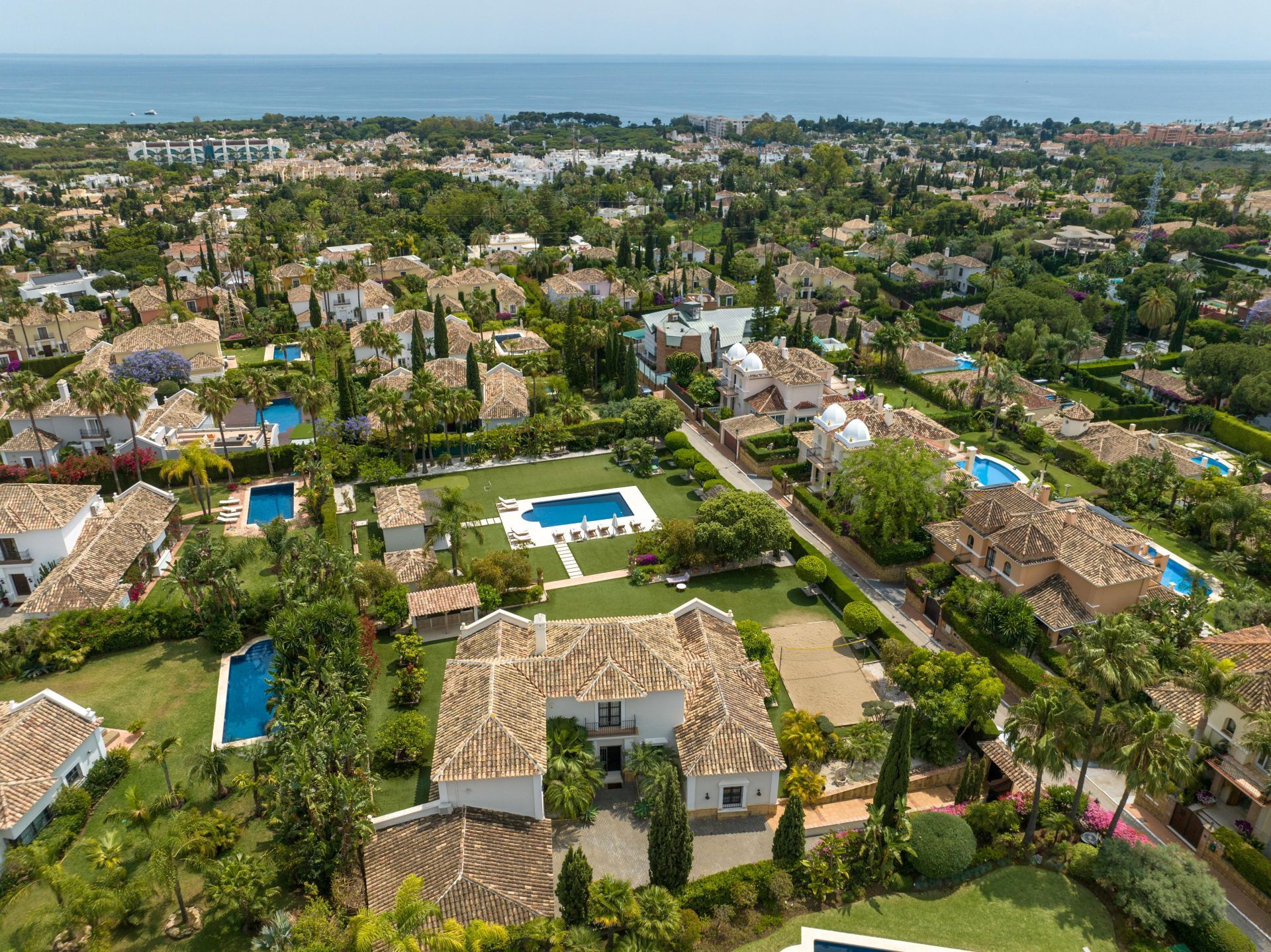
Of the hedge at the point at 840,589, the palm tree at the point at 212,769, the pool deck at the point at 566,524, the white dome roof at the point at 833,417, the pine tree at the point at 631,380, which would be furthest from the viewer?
the pine tree at the point at 631,380

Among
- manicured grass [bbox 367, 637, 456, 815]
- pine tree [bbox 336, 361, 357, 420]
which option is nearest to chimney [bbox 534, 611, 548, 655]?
manicured grass [bbox 367, 637, 456, 815]

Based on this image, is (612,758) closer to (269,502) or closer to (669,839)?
(669,839)

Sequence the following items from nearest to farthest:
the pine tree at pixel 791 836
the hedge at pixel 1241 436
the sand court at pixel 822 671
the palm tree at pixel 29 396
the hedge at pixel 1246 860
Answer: the hedge at pixel 1246 860
the pine tree at pixel 791 836
the sand court at pixel 822 671
the palm tree at pixel 29 396
the hedge at pixel 1241 436

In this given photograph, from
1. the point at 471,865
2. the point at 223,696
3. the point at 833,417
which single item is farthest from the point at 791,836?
the point at 833,417

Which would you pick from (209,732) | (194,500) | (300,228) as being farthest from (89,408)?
(300,228)

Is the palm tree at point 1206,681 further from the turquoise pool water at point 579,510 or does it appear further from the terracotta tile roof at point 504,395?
the terracotta tile roof at point 504,395

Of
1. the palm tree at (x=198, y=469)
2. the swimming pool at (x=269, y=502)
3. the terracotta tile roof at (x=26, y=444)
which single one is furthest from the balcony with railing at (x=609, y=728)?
the terracotta tile roof at (x=26, y=444)
